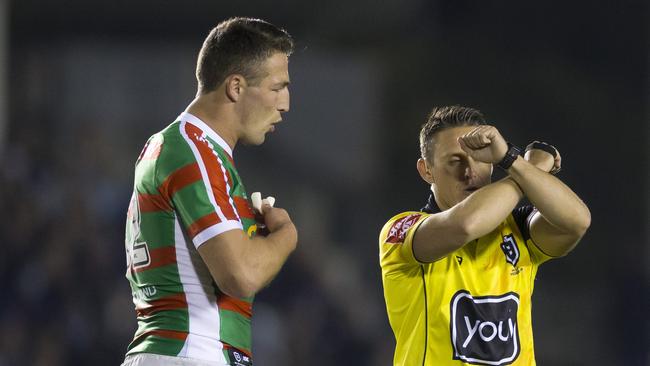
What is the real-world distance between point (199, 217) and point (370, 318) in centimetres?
531

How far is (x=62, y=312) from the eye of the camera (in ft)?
22.6

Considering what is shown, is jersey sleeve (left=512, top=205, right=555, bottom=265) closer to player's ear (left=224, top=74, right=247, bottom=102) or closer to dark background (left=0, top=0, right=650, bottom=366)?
player's ear (left=224, top=74, right=247, bottom=102)

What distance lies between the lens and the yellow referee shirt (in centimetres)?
295

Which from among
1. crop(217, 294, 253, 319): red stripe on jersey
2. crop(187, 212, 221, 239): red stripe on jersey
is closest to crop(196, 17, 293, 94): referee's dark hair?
crop(187, 212, 221, 239): red stripe on jersey

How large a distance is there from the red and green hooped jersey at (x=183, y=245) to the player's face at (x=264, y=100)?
0.47ft

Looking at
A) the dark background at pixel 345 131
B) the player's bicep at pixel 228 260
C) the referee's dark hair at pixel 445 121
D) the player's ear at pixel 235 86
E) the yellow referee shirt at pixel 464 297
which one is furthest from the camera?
the dark background at pixel 345 131

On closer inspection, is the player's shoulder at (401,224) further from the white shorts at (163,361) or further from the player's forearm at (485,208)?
the white shorts at (163,361)

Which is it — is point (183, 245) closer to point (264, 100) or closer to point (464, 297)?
point (264, 100)

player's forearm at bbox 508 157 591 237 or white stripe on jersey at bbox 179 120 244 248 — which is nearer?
white stripe on jersey at bbox 179 120 244 248

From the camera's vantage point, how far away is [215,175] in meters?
2.60

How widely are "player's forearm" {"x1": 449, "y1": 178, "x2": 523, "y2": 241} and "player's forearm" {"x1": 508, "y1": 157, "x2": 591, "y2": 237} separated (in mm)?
37

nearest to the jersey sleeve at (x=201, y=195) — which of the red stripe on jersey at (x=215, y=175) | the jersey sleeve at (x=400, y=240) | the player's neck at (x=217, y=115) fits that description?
the red stripe on jersey at (x=215, y=175)

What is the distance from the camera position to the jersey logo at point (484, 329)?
2932mm

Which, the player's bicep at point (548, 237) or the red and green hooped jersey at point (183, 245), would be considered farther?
the player's bicep at point (548, 237)
